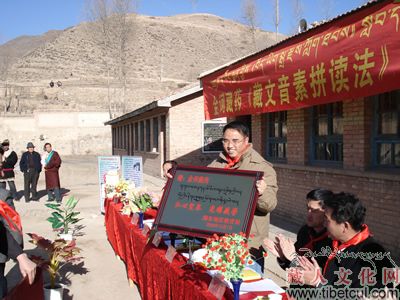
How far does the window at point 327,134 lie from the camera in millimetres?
7504

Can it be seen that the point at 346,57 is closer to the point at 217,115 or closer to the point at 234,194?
the point at 234,194

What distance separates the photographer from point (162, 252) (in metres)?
3.86

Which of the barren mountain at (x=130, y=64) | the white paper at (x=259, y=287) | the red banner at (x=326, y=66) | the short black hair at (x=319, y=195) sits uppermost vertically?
the barren mountain at (x=130, y=64)

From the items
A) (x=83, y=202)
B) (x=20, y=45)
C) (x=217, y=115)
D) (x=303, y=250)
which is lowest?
(x=83, y=202)

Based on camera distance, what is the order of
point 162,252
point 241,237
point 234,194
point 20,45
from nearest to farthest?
point 241,237 → point 234,194 → point 162,252 → point 20,45

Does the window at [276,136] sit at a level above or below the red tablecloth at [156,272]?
above

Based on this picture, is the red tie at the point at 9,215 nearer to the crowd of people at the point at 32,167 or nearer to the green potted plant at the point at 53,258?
the green potted plant at the point at 53,258

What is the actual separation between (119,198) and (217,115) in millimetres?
4351

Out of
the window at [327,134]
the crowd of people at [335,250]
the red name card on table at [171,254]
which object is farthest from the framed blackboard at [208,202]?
the window at [327,134]

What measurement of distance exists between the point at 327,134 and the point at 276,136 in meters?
2.00

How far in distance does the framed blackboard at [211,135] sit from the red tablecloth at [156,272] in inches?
435

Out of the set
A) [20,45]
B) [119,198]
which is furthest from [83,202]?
[20,45]

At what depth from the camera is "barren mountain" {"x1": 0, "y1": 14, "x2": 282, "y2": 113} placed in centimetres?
6000

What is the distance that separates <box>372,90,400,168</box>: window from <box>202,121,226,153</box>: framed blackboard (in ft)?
35.4
